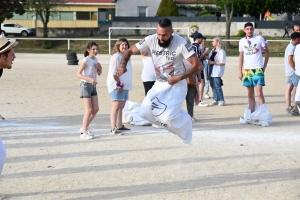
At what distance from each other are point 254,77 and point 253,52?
51 cm

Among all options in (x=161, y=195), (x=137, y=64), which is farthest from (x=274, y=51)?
(x=161, y=195)

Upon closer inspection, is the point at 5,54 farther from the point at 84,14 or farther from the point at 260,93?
the point at 84,14

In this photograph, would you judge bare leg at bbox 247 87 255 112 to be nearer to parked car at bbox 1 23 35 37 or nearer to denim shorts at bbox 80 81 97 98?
denim shorts at bbox 80 81 97 98

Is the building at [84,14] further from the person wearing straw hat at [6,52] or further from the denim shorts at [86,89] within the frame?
the person wearing straw hat at [6,52]

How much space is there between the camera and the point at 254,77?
12.2m

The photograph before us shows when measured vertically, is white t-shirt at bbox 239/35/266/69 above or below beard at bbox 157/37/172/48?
below

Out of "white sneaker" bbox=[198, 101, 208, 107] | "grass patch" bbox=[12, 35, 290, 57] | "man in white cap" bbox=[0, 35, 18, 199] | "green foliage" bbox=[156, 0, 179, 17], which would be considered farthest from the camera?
"green foliage" bbox=[156, 0, 179, 17]

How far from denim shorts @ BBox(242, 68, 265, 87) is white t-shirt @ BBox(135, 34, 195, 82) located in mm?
4750

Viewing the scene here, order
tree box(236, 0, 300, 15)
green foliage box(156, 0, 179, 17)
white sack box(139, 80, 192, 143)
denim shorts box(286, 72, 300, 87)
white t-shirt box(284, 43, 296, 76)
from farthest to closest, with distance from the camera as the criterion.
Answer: green foliage box(156, 0, 179, 17) < tree box(236, 0, 300, 15) < denim shorts box(286, 72, 300, 87) < white t-shirt box(284, 43, 296, 76) < white sack box(139, 80, 192, 143)

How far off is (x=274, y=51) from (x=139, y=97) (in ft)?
86.3

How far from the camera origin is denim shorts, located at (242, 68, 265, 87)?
12.1 meters

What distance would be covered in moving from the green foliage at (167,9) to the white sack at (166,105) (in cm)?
6061

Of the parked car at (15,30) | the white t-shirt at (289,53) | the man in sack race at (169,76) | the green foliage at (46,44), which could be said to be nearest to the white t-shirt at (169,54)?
the man in sack race at (169,76)

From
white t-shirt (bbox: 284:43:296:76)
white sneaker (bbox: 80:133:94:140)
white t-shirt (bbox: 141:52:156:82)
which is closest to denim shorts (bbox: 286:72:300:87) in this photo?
white t-shirt (bbox: 284:43:296:76)
